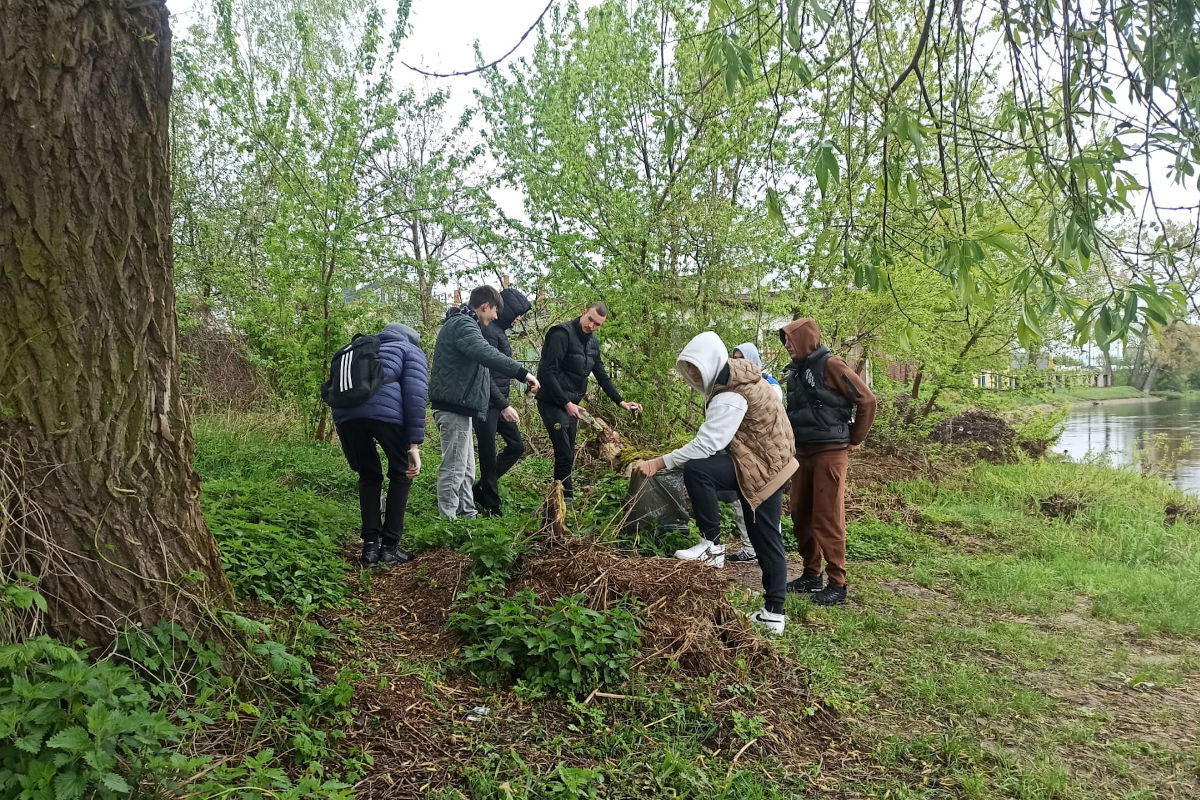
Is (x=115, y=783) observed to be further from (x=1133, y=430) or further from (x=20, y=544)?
(x=1133, y=430)

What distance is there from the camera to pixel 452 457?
5.48 metres

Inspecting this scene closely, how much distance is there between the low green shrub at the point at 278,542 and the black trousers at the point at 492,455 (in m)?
1.23

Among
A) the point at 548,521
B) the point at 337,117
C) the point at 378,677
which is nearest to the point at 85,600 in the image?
the point at 378,677

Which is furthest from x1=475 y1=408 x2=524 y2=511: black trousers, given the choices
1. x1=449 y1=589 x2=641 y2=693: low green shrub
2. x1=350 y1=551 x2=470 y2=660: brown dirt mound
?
x1=449 y1=589 x2=641 y2=693: low green shrub

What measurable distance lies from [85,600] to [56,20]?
1.79m

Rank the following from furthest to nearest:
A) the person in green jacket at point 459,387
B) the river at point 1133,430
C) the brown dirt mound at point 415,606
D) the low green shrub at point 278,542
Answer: the river at point 1133,430, the person in green jacket at point 459,387, the low green shrub at point 278,542, the brown dirt mound at point 415,606

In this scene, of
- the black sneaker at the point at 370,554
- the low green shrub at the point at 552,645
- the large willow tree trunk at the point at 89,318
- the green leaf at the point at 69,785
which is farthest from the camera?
the black sneaker at the point at 370,554

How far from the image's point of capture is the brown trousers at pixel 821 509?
4.75 m

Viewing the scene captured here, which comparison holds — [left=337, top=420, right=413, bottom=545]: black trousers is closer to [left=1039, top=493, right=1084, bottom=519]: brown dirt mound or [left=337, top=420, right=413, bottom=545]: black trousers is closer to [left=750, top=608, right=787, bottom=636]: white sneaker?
[left=750, top=608, right=787, bottom=636]: white sneaker

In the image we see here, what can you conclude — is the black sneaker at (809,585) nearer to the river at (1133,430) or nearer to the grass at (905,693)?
the grass at (905,693)

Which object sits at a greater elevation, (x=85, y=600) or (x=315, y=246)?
(x=315, y=246)

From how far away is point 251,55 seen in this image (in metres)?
15.3

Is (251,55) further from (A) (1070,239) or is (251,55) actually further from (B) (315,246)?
(A) (1070,239)

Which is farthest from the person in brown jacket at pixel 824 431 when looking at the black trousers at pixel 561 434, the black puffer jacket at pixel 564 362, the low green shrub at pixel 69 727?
the low green shrub at pixel 69 727
